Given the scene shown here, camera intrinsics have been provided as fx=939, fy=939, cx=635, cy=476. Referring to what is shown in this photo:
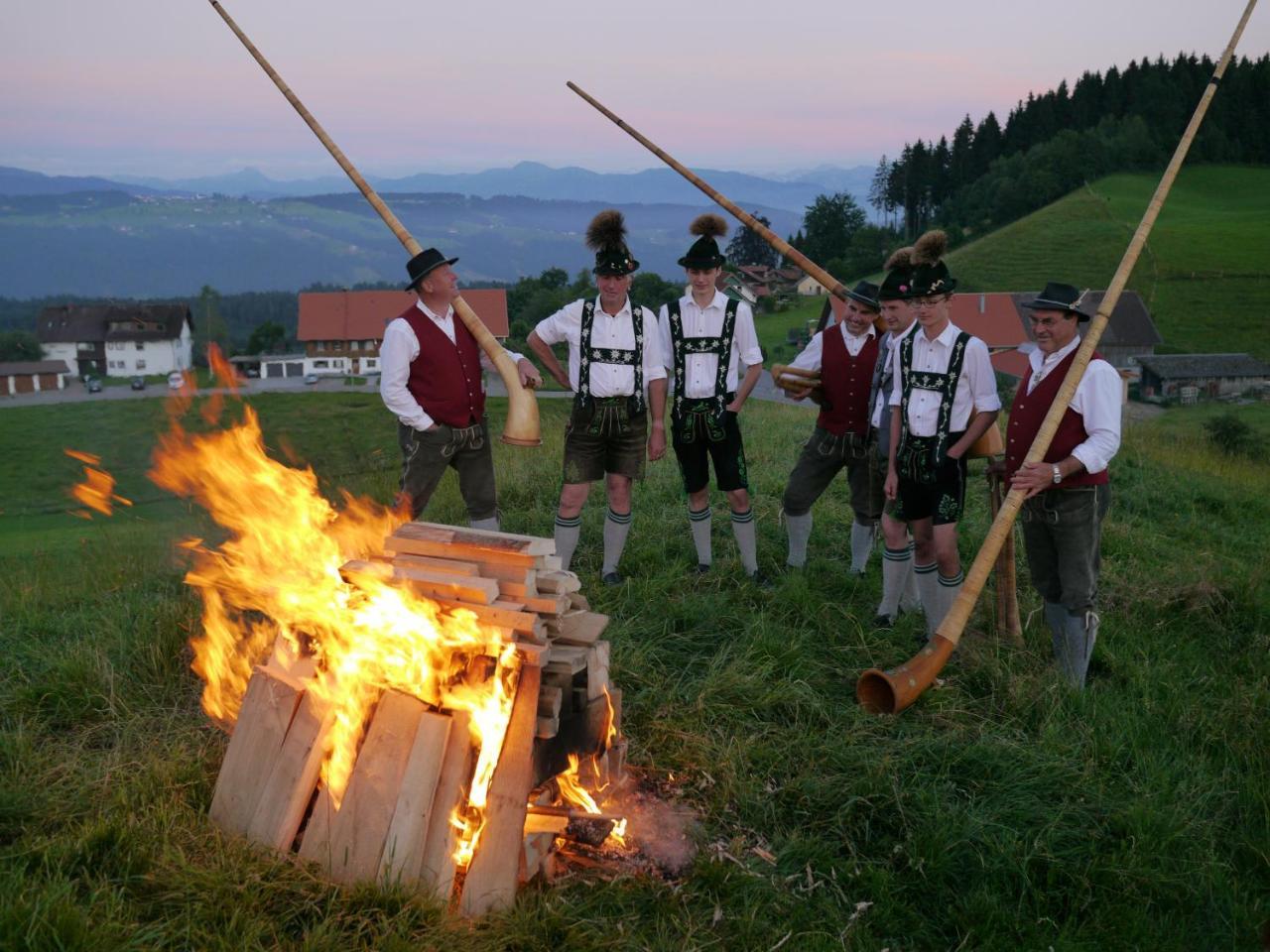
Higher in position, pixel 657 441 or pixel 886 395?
pixel 886 395

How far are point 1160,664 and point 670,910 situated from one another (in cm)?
373

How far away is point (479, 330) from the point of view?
5891 mm

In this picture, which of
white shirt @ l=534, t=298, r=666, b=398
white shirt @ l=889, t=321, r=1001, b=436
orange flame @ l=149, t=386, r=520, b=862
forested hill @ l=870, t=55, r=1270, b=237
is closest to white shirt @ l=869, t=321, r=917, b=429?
white shirt @ l=889, t=321, r=1001, b=436

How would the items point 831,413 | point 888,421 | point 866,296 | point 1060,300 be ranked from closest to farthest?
1. point 1060,300
2. point 888,421
3. point 866,296
4. point 831,413

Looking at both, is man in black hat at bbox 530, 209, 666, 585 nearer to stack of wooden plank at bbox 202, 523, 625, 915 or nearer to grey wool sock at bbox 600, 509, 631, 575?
grey wool sock at bbox 600, 509, 631, 575

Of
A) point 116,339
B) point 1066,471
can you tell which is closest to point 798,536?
point 1066,471

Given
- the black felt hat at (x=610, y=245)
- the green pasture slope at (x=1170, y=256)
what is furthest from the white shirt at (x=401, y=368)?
the green pasture slope at (x=1170, y=256)

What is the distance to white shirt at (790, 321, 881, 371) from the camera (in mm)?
6680

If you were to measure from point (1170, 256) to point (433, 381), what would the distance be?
7468 cm

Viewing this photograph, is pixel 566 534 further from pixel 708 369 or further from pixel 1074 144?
pixel 1074 144

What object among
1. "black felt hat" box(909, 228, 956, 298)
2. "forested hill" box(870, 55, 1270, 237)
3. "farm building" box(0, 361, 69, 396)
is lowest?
"farm building" box(0, 361, 69, 396)

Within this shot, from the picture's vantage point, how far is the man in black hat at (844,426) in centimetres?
660

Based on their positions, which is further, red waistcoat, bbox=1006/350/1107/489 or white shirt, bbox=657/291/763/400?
white shirt, bbox=657/291/763/400

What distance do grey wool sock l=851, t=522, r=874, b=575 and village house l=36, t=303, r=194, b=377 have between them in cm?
6952
